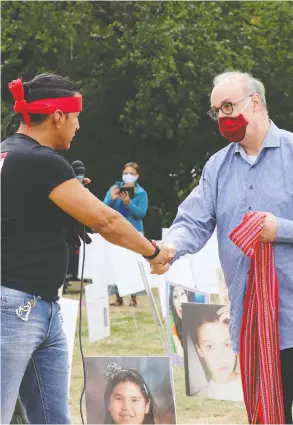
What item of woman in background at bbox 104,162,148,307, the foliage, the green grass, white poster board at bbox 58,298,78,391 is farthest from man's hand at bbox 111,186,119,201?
white poster board at bbox 58,298,78,391

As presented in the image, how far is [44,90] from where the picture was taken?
4.09m

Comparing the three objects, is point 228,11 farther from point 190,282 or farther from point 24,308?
point 24,308

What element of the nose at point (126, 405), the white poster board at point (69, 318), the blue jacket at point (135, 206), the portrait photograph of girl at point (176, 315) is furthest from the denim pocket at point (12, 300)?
the blue jacket at point (135, 206)

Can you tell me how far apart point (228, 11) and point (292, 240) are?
602 inches

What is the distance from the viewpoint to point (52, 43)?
1875 centimetres

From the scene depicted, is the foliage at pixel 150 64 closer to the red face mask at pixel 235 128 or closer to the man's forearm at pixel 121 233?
the red face mask at pixel 235 128

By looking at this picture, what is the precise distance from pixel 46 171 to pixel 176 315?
4042 millimetres

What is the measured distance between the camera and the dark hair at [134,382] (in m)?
5.59

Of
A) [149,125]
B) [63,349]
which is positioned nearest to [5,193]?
[63,349]

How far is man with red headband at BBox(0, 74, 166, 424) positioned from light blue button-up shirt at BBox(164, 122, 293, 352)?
426 mm

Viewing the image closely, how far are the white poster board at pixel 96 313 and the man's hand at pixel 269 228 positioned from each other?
528 centimetres

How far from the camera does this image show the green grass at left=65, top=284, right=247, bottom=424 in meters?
6.71

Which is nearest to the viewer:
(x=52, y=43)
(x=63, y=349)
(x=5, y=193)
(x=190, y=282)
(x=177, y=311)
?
(x=5, y=193)

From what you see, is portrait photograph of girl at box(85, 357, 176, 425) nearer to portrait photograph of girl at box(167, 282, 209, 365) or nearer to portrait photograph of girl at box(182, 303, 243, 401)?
portrait photograph of girl at box(182, 303, 243, 401)
